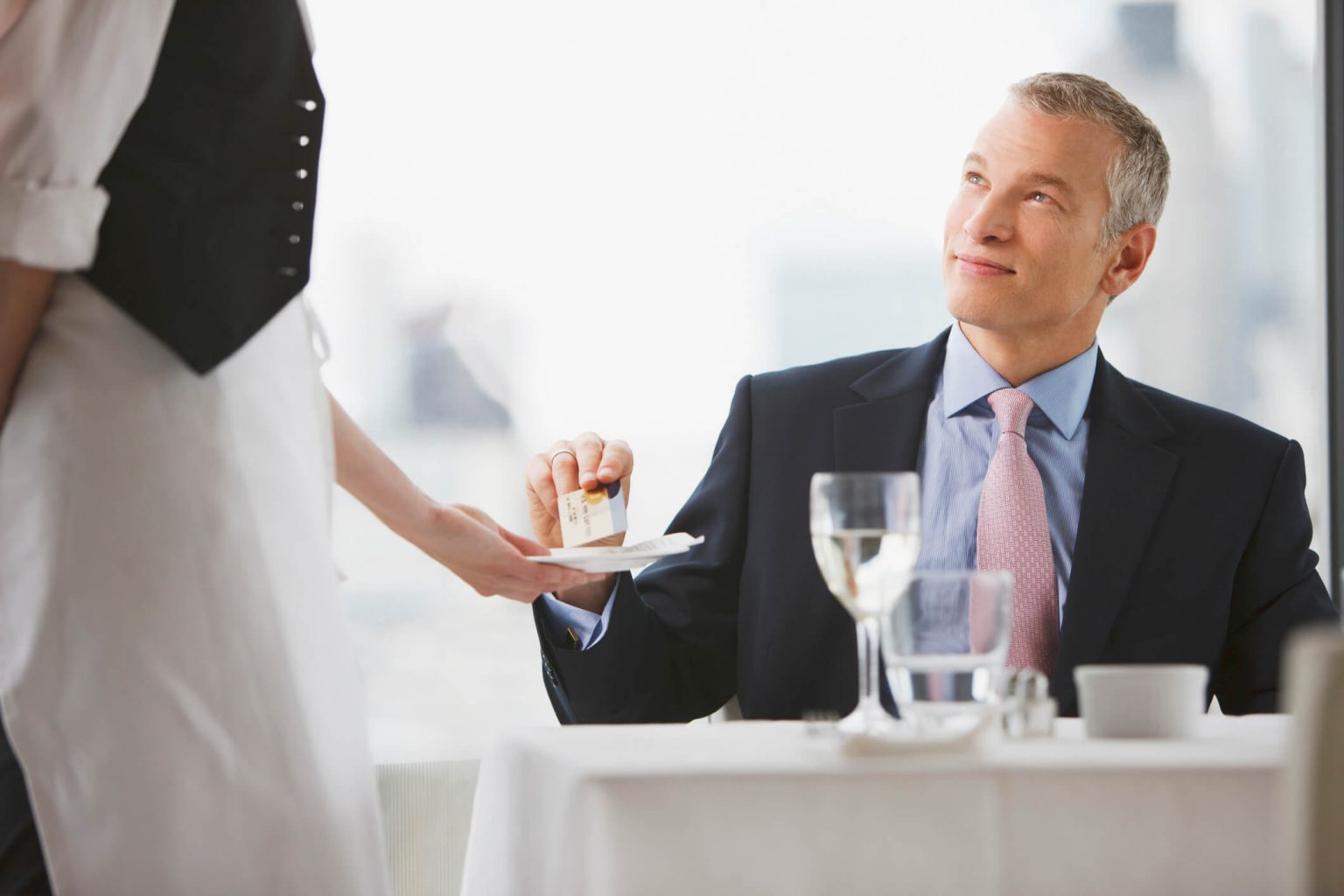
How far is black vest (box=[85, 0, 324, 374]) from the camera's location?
103 cm

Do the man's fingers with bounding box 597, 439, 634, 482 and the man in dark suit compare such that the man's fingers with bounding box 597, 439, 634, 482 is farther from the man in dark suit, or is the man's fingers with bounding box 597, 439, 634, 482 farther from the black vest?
the black vest

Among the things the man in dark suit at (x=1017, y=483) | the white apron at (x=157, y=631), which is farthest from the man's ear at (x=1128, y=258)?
the white apron at (x=157, y=631)

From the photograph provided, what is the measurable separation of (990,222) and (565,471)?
816 mm

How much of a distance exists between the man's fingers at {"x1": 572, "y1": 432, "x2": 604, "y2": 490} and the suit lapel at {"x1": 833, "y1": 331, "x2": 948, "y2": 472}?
17.7 inches

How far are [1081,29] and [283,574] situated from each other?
8.36ft

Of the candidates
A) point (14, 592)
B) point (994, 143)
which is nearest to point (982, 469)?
point (994, 143)

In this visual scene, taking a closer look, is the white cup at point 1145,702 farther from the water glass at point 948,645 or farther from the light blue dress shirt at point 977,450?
the light blue dress shirt at point 977,450

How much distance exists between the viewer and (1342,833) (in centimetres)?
70

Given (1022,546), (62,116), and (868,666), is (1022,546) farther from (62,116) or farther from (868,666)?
(62,116)

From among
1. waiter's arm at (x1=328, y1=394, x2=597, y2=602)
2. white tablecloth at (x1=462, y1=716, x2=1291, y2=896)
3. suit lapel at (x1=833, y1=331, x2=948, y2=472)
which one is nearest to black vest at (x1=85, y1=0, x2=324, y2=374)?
waiter's arm at (x1=328, y1=394, x2=597, y2=602)

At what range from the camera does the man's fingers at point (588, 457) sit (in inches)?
65.7

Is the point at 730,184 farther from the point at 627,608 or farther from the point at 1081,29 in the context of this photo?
the point at 627,608

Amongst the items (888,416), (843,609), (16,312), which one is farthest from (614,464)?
(16,312)

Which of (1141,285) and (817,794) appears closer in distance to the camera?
(817,794)
